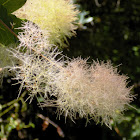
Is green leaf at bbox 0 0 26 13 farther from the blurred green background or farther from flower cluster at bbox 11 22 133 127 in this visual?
the blurred green background

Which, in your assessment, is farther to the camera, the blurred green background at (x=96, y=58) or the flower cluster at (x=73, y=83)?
the blurred green background at (x=96, y=58)

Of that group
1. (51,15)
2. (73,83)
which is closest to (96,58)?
(51,15)

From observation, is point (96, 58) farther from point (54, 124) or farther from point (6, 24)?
point (6, 24)

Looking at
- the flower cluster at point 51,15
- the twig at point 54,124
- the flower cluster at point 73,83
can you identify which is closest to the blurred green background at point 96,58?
the twig at point 54,124

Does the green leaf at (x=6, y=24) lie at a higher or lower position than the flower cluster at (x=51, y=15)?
lower

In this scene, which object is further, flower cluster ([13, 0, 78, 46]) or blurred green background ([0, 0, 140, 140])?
blurred green background ([0, 0, 140, 140])

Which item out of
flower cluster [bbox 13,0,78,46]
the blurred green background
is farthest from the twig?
flower cluster [bbox 13,0,78,46]

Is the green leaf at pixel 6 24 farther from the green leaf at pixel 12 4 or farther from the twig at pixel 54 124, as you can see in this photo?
the twig at pixel 54 124
